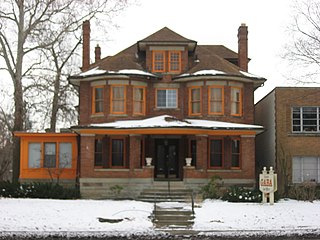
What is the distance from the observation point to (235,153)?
108 ft

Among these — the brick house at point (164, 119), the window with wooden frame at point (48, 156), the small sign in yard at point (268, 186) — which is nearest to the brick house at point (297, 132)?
the brick house at point (164, 119)

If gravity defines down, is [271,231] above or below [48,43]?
below

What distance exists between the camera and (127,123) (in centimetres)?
3180

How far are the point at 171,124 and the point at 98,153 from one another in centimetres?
537

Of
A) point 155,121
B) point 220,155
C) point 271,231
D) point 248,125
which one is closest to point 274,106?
point 248,125

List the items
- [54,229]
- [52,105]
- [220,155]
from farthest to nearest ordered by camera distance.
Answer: [52,105] < [220,155] < [54,229]

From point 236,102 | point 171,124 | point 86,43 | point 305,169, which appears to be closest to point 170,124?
point 171,124

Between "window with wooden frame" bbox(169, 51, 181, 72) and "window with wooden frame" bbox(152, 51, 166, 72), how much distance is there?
45cm

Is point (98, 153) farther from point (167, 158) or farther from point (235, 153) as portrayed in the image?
point (235, 153)

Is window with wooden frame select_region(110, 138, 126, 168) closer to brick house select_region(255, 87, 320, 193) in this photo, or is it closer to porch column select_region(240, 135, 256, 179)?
porch column select_region(240, 135, 256, 179)

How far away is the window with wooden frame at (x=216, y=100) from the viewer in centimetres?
3281

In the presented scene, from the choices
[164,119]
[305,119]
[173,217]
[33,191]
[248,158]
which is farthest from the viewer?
[305,119]

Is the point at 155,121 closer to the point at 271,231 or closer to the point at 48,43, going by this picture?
the point at 48,43

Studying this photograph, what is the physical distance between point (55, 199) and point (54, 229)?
349 inches
